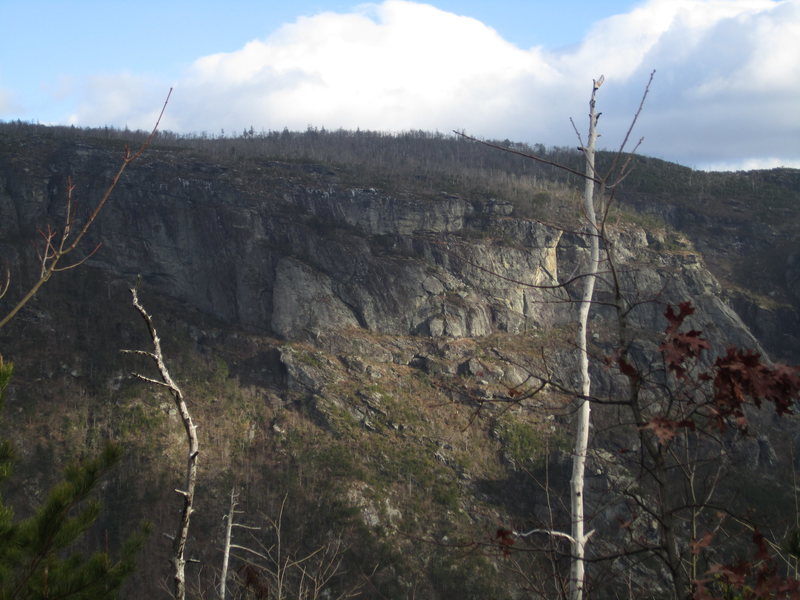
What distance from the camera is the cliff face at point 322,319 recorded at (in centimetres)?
4550

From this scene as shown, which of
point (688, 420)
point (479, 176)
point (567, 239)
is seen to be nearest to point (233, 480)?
point (567, 239)

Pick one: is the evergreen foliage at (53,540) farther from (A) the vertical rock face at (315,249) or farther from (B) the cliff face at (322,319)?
(A) the vertical rock face at (315,249)

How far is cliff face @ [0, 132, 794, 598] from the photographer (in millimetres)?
45500

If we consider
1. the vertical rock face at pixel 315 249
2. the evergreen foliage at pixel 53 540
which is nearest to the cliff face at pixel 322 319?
the vertical rock face at pixel 315 249

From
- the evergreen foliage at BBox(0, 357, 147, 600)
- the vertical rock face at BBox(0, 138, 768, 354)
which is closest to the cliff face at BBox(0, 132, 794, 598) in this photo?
the vertical rock face at BBox(0, 138, 768, 354)

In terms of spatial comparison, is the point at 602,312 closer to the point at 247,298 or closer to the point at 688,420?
the point at 247,298

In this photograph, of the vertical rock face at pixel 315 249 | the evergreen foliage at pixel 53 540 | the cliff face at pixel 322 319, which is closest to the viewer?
the evergreen foliage at pixel 53 540

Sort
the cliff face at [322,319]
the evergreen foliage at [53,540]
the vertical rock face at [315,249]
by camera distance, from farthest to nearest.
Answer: the vertical rock face at [315,249], the cliff face at [322,319], the evergreen foliage at [53,540]

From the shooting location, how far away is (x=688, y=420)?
9.87ft

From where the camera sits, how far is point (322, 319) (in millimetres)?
55875

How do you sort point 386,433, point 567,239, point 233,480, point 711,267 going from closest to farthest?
point 233,480 → point 386,433 → point 567,239 → point 711,267

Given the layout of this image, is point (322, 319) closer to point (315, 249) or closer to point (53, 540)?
point (315, 249)

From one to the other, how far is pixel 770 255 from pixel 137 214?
68.3 m

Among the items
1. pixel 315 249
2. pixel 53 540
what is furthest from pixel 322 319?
pixel 53 540
